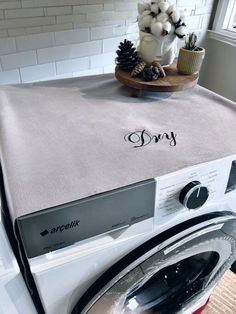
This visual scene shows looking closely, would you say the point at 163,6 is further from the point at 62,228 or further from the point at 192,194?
the point at 62,228

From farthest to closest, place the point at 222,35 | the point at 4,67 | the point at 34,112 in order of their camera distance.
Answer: the point at 222,35
the point at 4,67
the point at 34,112

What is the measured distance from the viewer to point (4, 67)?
38.8 inches

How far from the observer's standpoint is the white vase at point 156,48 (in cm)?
86

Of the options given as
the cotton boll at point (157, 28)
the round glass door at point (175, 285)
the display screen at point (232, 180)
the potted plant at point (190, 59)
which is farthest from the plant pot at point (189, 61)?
the round glass door at point (175, 285)

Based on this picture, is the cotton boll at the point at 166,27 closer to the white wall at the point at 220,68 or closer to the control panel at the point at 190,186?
the control panel at the point at 190,186

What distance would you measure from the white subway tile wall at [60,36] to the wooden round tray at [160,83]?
12.2 inches

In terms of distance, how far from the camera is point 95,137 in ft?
2.14

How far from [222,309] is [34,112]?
1090 mm

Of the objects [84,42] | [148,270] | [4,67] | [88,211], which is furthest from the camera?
[84,42]

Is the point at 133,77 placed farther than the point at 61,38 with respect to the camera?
No

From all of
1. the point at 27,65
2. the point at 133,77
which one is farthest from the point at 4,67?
the point at 133,77

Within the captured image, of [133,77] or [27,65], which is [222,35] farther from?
[27,65]

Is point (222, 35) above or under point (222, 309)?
above

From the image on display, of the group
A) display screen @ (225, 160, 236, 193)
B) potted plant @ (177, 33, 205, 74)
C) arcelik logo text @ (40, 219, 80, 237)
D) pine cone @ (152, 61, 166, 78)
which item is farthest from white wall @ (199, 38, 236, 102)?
arcelik logo text @ (40, 219, 80, 237)
